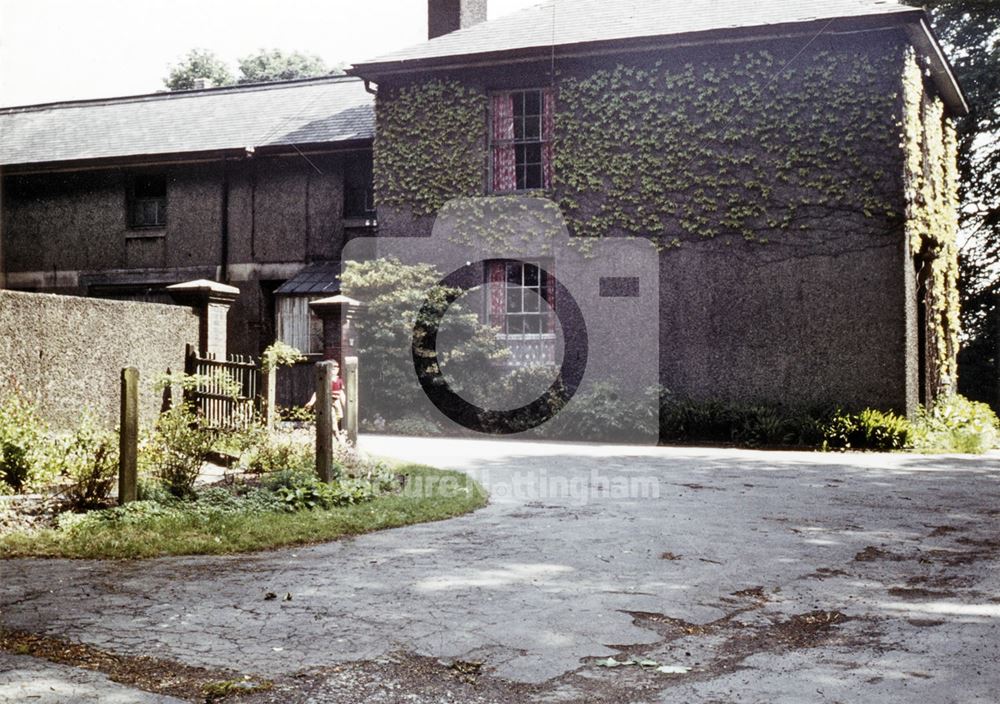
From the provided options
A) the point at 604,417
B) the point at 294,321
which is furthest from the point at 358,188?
the point at 604,417

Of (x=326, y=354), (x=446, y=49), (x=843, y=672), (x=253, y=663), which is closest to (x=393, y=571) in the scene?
(x=253, y=663)

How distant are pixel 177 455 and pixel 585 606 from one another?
4444mm

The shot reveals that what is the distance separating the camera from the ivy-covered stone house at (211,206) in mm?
19516

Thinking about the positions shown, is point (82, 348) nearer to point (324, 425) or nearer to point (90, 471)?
point (90, 471)

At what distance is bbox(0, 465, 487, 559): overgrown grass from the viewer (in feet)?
19.4

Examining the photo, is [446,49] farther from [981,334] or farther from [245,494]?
[981,334]

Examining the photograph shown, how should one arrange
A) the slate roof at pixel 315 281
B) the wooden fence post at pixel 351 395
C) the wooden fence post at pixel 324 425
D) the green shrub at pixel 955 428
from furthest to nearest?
the slate roof at pixel 315 281 → the green shrub at pixel 955 428 → the wooden fence post at pixel 351 395 → the wooden fence post at pixel 324 425

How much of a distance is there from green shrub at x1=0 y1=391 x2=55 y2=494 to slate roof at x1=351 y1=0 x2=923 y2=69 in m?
11.2

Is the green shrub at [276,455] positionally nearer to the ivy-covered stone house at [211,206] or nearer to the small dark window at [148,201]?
the ivy-covered stone house at [211,206]

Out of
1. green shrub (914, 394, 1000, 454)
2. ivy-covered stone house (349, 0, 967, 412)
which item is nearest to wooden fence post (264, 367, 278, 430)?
ivy-covered stone house (349, 0, 967, 412)

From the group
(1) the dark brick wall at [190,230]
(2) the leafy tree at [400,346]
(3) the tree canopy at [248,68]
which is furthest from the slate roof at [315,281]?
(3) the tree canopy at [248,68]

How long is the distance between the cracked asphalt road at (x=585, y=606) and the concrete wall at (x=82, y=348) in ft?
13.7

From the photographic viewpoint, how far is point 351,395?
9578 mm

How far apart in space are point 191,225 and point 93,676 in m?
18.3
